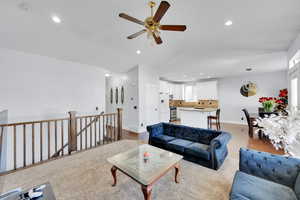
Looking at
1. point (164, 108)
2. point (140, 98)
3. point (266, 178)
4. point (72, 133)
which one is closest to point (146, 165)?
point (266, 178)

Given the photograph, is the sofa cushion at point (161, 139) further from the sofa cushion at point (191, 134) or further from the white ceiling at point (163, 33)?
the white ceiling at point (163, 33)

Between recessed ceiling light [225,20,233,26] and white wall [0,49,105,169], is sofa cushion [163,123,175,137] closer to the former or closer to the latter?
recessed ceiling light [225,20,233,26]

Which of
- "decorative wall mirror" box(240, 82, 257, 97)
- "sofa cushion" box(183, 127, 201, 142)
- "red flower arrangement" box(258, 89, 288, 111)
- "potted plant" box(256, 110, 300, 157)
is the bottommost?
"sofa cushion" box(183, 127, 201, 142)

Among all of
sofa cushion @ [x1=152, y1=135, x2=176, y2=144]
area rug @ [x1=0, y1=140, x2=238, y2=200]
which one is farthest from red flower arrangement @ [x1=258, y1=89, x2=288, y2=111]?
sofa cushion @ [x1=152, y1=135, x2=176, y2=144]

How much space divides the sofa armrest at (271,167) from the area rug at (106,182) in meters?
0.51

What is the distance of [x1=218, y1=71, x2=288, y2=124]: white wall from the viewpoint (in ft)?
19.7

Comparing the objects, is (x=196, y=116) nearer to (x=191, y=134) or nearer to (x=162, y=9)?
(x=191, y=134)

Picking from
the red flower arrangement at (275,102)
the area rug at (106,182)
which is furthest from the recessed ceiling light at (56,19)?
the red flower arrangement at (275,102)

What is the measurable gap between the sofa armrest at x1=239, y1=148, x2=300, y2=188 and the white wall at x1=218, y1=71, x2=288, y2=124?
6.16 metres

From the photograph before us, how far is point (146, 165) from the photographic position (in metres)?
1.84

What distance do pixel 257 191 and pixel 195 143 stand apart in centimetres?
165

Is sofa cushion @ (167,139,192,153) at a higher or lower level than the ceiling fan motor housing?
lower

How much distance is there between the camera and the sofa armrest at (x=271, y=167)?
1.47 metres

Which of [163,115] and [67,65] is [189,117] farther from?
[67,65]
